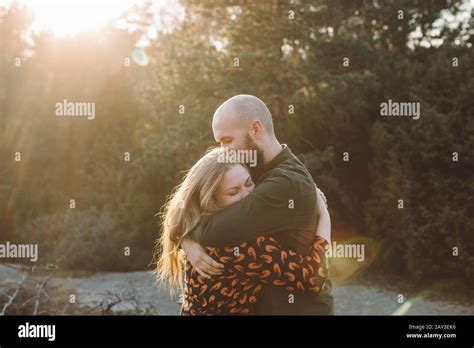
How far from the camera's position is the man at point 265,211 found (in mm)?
2746

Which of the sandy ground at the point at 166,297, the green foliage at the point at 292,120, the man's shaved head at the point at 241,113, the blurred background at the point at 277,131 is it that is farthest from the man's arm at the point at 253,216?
the green foliage at the point at 292,120

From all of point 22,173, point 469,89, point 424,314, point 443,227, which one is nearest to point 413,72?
point 469,89

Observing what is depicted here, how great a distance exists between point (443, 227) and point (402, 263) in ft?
4.21

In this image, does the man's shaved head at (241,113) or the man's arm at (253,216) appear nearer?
the man's arm at (253,216)

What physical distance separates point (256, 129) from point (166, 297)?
8.13 metres

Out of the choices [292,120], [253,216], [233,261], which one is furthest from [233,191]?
[292,120]

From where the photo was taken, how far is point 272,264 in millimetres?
Result: 2777

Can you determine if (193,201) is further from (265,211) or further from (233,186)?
(265,211)

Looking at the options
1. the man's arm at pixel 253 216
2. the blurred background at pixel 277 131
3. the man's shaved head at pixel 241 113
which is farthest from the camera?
the blurred background at pixel 277 131

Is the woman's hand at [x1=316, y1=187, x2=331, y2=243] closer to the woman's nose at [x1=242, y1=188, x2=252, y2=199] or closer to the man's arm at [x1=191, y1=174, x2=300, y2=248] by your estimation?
the man's arm at [x1=191, y1=174, x2=300, y2=248]

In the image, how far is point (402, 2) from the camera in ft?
38.4

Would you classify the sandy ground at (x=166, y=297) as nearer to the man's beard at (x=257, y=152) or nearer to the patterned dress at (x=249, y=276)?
the man's beard at (x=257, y=152)

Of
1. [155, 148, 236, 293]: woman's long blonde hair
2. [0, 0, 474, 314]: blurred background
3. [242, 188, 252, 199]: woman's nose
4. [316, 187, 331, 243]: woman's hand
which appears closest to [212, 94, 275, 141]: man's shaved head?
[155, 148, 236, 293]: woman's long blonde hair

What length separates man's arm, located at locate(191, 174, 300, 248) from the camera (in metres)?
2.73
